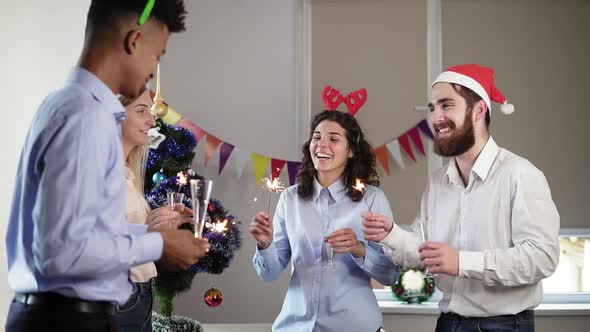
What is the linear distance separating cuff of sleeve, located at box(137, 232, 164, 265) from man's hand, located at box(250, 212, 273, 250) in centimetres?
123

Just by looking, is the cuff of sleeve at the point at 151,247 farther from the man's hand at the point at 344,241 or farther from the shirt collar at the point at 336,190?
the shirt collar at the point at 336,190

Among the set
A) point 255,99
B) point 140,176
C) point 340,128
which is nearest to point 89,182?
point 140,176

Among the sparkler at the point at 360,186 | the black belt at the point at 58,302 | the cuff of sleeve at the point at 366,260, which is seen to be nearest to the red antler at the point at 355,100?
the sparkler at the point at 360,186

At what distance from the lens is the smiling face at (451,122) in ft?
8.39

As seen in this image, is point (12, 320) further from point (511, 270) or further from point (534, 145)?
point (534, 145)

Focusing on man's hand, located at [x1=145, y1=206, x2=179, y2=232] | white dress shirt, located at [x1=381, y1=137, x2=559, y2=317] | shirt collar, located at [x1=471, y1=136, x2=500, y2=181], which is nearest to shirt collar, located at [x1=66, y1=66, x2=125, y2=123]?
man's hand, located at [x1=145, y1=206, x2=179, y2=232]

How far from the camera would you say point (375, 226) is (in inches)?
99.0

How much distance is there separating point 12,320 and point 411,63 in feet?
10.3

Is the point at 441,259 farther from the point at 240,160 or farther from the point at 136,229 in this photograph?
the point at 240,160

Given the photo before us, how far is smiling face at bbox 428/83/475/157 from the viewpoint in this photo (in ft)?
8.39

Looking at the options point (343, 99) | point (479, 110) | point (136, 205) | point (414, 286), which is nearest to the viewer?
point (136, 205)

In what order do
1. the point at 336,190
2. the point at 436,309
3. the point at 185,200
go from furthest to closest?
the point at 436,309 → the point at 185,200 → the point at 336,190

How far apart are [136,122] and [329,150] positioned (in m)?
0.79

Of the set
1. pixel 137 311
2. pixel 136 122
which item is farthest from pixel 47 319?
pixel 136 122
